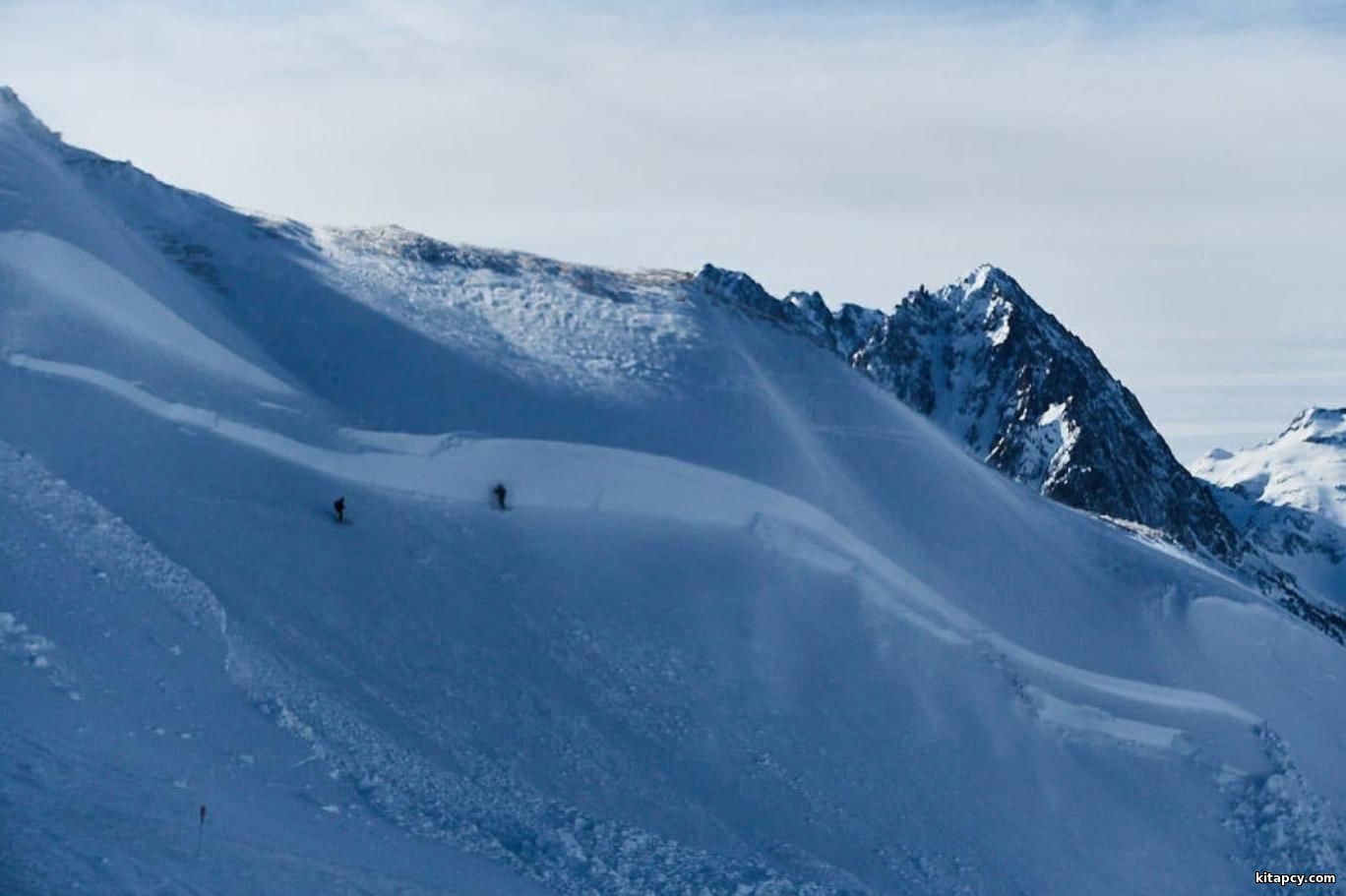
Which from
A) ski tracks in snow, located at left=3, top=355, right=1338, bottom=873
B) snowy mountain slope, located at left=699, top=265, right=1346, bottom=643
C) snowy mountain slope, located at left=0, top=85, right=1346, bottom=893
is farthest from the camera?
snowy mountain slope, located at left=699, top=265, right=1346, bottom=643

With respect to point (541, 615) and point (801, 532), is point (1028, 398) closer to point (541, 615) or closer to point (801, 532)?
point (801, 532)

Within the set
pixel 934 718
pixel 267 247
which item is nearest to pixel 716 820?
pixel 934 718

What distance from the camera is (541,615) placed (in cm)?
3328

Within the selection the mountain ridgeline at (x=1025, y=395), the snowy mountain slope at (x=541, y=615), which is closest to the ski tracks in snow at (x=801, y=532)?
the snowy mountain slope at (x=541, y=615)

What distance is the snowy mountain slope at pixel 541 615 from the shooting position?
25266 millimetres

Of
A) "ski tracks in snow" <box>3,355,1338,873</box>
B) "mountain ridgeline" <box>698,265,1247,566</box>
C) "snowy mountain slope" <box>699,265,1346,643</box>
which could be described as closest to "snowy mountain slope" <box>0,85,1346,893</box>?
"ski tracks in snow" <box>3,355,1338,873</box>

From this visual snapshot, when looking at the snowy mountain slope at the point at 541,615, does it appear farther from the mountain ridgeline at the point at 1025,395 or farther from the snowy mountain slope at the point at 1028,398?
the mountain ridgeline at the point at 1025,395

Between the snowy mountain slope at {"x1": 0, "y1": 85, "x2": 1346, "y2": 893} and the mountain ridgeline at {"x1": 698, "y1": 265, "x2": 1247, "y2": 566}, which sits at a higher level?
the mountain ridgeline at {"x1": 698, "y1": 265, "x2": 1247, "y2": 566}

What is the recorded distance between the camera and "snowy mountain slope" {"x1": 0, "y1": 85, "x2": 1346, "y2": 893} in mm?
25266

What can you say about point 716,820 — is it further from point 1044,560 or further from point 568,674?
point 1044,560

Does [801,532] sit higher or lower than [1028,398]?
lower

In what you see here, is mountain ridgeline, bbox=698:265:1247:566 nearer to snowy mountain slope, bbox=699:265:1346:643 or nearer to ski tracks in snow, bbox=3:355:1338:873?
snowy mountain slope, bbox=699:265:1346:643

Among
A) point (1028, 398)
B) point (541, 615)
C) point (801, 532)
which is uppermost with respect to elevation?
point (1028, 398)

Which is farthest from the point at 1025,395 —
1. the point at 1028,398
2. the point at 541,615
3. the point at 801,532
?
the point at 541,615
